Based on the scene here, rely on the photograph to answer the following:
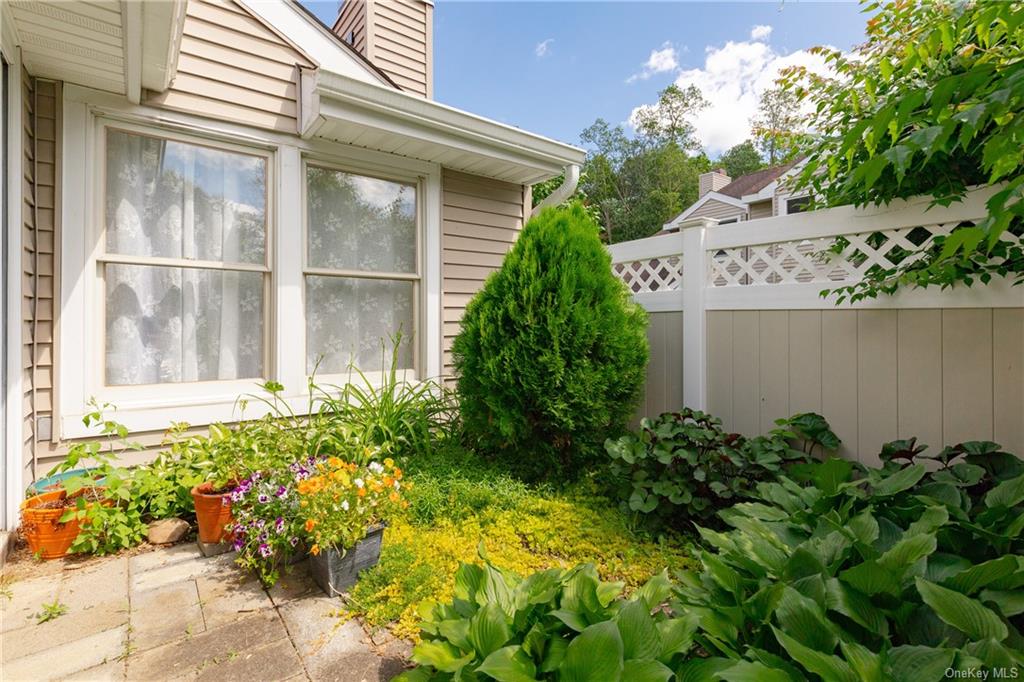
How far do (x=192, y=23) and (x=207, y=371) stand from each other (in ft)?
6.65

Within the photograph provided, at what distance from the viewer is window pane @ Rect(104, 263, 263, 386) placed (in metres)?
2.73

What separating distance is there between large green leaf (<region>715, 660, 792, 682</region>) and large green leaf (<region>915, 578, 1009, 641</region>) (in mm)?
416

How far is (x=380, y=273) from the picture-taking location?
3.61 metres

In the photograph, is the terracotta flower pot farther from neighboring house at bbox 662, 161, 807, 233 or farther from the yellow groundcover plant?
neighboring house at bbox 662, 161, 807, 233

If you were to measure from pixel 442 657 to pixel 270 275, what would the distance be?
2.63 metres

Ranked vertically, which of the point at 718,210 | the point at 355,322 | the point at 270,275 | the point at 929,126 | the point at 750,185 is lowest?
the point at 355,322

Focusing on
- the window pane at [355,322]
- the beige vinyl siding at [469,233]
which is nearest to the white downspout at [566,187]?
the beige vinyl siding at [469,233]

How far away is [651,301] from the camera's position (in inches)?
143

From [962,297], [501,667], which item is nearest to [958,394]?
[962,297]

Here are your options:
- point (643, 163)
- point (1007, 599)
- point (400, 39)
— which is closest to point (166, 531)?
point (1007, 599)

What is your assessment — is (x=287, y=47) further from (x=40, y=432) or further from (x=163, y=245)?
(x=40, y=432)

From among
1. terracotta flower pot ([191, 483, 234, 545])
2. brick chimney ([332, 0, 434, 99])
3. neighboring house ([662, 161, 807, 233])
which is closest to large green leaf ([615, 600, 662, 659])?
terracotta flower pot ([191, 483, 234, 545])

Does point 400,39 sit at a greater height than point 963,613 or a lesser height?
greater

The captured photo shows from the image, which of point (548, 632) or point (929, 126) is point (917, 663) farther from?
point (929, 126)
